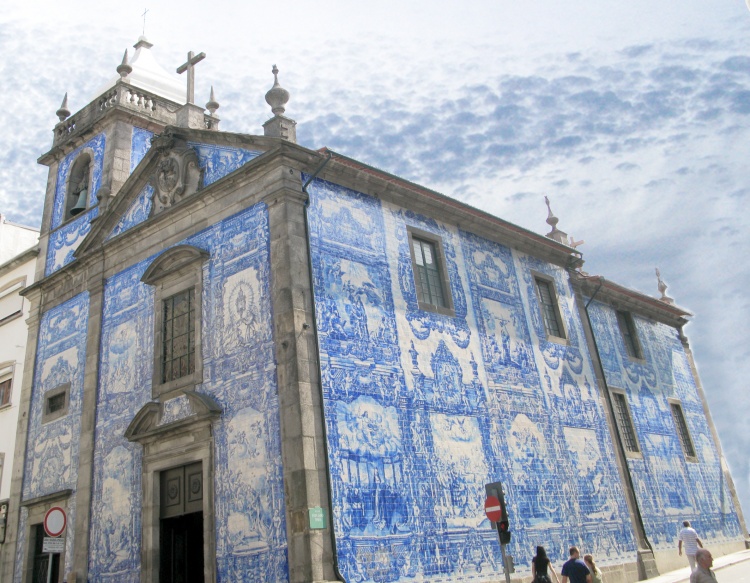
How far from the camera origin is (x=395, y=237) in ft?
48.5

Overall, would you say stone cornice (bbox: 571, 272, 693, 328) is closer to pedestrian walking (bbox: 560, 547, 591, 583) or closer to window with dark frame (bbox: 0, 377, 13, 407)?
pedestrian walking (bbox: 560, 547, 591, 583)

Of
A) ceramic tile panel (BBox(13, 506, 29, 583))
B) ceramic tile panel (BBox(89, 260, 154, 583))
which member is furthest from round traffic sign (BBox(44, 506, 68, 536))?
ceramic tile panel (BBox(13, 506, 29, 583))

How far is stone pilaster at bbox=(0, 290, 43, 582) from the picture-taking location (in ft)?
52.3

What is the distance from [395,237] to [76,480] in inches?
311

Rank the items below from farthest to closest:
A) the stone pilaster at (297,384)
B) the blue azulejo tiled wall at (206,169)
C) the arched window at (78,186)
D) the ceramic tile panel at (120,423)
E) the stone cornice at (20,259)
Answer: the stone cornice at (20,259) → the arched window at (78,186) → the blue azulejo tiled wall at (206,169) → the ceramic tile panel at (120,423) → the stone pilaster at (297,384)

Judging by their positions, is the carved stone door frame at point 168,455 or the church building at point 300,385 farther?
the carved stone door frame at point 168,455

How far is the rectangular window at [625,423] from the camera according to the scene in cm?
1836

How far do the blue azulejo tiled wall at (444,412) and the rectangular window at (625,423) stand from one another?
1.18 meters

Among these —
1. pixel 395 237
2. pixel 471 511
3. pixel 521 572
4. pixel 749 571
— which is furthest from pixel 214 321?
pixel 749 571

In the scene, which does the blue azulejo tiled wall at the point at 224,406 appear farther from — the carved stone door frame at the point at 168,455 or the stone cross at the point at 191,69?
the stone cross at the point at 191,69

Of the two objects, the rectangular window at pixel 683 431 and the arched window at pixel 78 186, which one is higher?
the arched window at pixel 78 186

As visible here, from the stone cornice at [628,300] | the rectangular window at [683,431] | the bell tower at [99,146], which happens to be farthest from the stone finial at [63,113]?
the rectangular window at [683,431]

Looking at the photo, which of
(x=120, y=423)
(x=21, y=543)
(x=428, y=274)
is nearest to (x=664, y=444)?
(x=428, y=274)

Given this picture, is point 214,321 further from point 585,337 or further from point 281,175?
point 585,337
